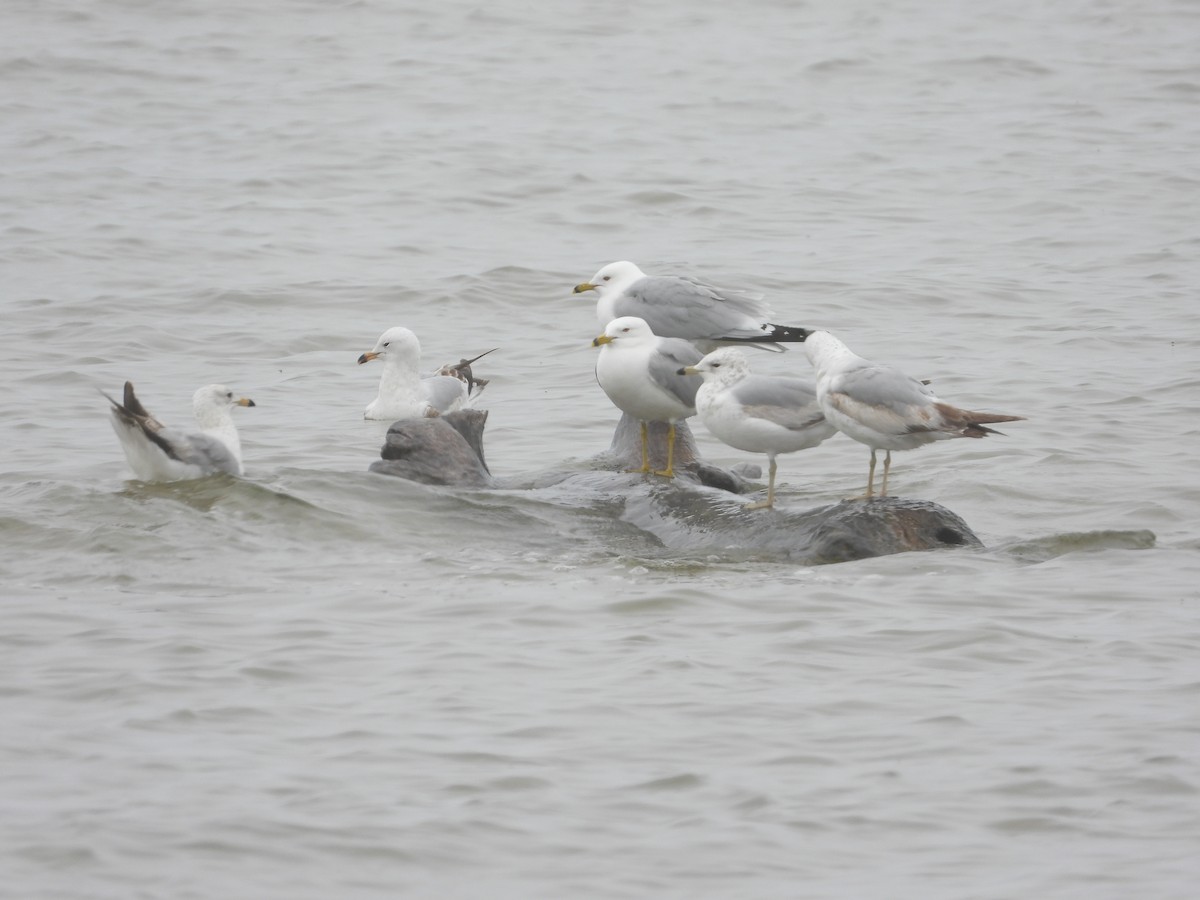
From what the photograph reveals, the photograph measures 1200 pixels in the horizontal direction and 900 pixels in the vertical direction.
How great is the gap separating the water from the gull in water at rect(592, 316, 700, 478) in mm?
662

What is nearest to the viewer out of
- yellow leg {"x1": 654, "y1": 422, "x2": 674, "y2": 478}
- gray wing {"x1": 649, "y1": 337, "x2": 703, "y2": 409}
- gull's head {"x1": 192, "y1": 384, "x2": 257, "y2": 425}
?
gray wing {"x1": 649, "y1": 337, "x2": 703, "y2": 409}

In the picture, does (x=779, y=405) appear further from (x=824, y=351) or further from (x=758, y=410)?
(x=824, y=351)

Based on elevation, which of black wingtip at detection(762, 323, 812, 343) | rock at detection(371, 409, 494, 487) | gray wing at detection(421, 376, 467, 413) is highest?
black wingtip at detection(762, 323, 812, 343)

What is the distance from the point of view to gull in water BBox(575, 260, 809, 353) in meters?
9.25

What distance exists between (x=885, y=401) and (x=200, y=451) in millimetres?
3546

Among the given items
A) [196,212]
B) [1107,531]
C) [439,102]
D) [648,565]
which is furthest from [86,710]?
[439,102]

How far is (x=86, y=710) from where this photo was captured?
590 centimetres

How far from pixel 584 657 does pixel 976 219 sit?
503 inches

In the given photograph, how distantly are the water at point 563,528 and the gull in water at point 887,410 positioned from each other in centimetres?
58

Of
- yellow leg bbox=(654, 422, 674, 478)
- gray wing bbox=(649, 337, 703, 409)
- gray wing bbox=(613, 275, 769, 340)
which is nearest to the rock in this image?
yellow leg bbox=(654, 422, 674, 478)

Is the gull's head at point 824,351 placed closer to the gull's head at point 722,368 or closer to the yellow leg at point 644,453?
the gull's head at point 722,368

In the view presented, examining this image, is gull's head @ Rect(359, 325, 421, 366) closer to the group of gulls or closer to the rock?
the group of gulls

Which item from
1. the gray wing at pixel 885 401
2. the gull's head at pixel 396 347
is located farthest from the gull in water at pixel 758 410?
the gull's head at pixel 396 347

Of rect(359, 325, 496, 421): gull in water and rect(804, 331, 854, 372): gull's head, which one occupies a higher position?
rect(804, 331, 854, 372): gull's head
